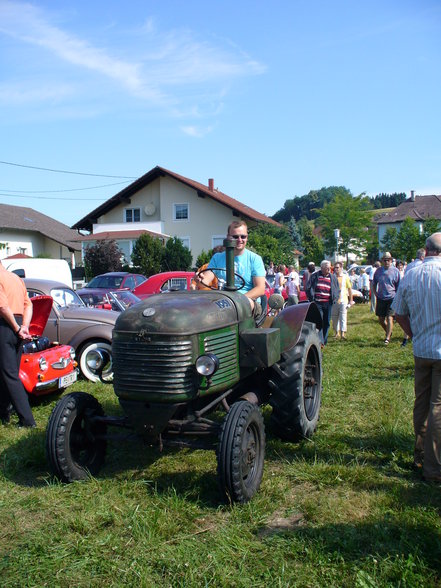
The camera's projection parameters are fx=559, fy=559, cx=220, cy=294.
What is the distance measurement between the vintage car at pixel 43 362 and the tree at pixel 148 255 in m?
23.6

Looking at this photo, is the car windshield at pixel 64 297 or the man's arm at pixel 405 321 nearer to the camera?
the man's arm at pixel 405 321

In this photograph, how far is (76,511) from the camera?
12.0 ft

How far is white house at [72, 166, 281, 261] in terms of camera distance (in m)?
37.6

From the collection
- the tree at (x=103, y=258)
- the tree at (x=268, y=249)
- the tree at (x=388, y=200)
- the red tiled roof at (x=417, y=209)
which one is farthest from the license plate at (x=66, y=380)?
the tree at (x=388, y=200)

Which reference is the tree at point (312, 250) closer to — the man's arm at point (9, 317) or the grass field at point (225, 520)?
the man's arm at point (9, 317)

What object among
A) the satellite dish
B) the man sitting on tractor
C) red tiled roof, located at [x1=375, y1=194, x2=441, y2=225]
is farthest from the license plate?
red tiled roof, located at [x1=375, y1=194, x2=441, y2=225]

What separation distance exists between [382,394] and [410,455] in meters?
2.14

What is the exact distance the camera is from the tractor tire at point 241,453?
3.57m

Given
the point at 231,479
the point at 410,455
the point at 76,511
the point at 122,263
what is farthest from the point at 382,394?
the point at 122,263

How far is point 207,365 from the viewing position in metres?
3.68

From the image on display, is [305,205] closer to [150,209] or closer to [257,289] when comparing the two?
[150,209]

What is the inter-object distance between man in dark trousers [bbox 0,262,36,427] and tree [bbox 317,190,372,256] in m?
43.9

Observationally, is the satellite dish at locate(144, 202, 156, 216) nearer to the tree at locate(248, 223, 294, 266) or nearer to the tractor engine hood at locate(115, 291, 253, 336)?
the tree at locate(248, 223, 294, 266)

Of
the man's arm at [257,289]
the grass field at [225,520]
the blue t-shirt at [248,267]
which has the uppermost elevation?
the blue t-shirt at [248,267]
